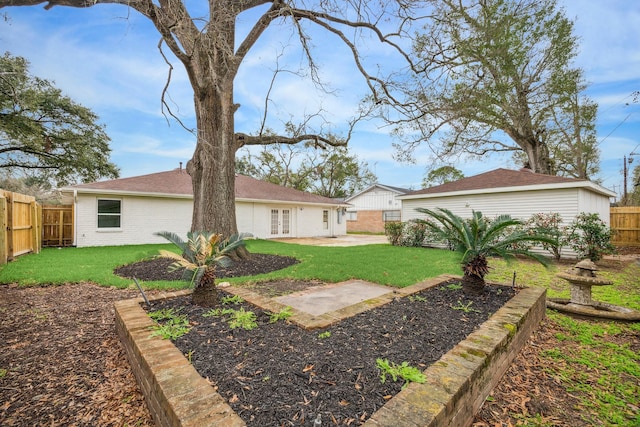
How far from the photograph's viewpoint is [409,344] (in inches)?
107

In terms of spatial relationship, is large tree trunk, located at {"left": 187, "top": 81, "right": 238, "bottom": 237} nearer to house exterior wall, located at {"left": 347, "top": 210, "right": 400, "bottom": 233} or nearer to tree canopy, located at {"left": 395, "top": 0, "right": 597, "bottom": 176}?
tree canopy, located at {"left": 395, "top": 0, "right": 597, "bottom": 176}

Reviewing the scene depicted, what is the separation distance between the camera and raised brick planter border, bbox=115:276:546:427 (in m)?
1.58

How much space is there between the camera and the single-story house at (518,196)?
32.8 feet

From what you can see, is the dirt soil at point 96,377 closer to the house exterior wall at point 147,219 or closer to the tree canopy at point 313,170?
the house exterior wall at point 147,219

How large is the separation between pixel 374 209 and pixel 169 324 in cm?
2357

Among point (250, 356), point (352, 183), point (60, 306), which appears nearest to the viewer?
point (250, 356)

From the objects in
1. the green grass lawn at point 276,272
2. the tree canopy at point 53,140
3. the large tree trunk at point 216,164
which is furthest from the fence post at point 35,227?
the large tree trunk at point 216,164

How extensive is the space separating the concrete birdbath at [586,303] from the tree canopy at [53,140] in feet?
62.1

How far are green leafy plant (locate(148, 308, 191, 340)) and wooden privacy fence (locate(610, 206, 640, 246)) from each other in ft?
62.5

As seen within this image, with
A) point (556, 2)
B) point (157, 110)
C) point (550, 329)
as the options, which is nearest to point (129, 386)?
point (550, 329)

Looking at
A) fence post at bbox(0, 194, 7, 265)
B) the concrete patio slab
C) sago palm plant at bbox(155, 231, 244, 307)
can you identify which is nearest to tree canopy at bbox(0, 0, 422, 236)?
the concrete patio slab

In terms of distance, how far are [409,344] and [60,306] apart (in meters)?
5.34

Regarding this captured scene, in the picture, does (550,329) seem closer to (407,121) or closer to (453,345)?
(453,345)

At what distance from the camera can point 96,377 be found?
2656 millimetres
